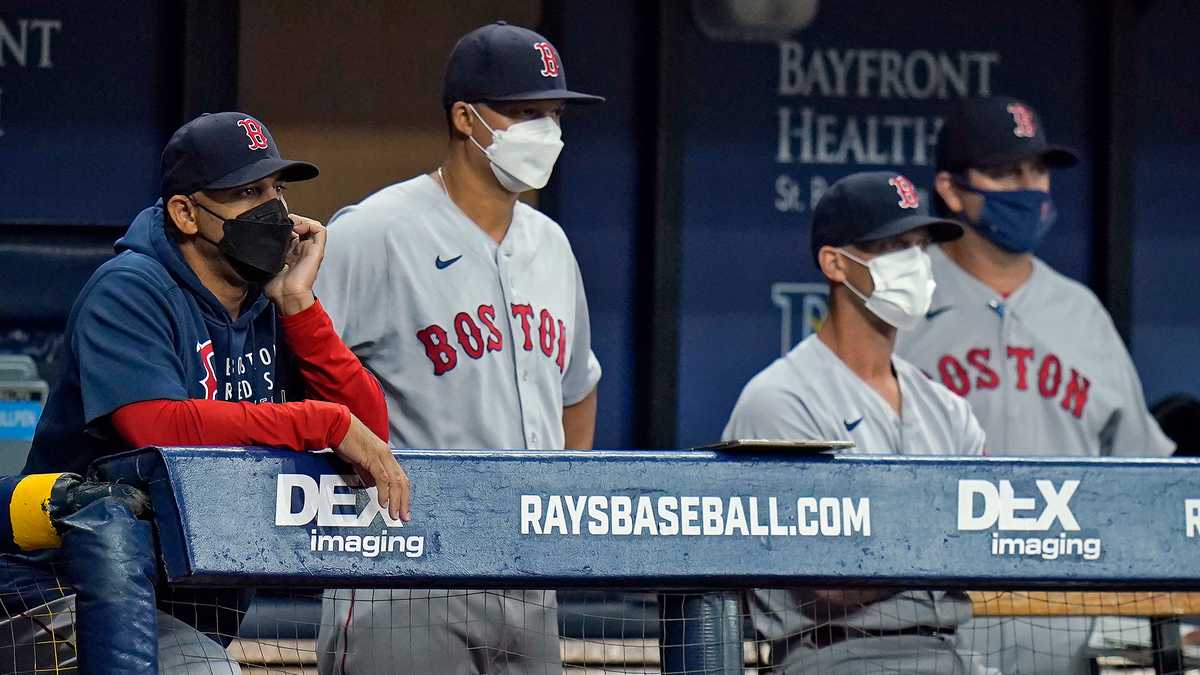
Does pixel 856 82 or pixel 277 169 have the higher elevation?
pixel 856 82

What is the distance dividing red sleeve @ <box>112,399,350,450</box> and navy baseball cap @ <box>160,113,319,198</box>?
481 millimetres

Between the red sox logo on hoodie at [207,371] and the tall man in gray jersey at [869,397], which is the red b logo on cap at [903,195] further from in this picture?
the red sox logo on hoodie at [207,371]

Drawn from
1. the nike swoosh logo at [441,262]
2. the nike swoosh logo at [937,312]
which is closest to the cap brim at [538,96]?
the nike swoosh logo at [441,262]

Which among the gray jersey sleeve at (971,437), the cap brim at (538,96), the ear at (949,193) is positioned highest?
the cap brim at (538,96)

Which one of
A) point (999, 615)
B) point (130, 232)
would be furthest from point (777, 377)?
point (130, 232)

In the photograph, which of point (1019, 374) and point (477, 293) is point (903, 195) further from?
point (477, 293)

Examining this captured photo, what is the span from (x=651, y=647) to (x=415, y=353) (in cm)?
78

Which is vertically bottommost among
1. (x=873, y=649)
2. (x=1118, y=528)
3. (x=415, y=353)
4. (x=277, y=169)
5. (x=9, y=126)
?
(x=873, y=649)

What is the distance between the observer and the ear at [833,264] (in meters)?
4.20

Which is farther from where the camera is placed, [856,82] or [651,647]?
[856,82]

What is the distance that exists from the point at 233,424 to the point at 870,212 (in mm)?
1749

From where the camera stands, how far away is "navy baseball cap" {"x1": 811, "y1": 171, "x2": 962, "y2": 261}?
418 cm

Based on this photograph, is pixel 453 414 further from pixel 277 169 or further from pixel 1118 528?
pixel 1118 528

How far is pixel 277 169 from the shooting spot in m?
3.31
